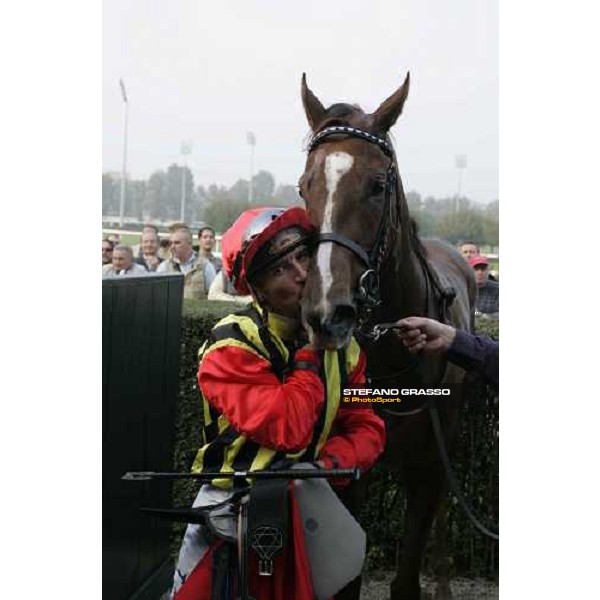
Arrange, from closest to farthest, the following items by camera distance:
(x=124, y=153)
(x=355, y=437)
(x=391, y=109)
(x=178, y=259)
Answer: (x=355, y=437) → (x=391, y=109) → (x=124, y=153) → (x=178, y=259)

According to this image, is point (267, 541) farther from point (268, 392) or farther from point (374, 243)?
point (374, 243)

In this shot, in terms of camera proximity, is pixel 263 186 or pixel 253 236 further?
pixel 263 186

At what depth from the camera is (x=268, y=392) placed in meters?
3.37

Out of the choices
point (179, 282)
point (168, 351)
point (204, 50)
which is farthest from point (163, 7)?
point (168, 351)

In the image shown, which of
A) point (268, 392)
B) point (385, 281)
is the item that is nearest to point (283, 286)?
point (268, 392)

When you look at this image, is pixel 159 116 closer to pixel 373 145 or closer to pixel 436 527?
pixel 373 145

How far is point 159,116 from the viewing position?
13.9 ft

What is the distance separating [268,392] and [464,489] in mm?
1432

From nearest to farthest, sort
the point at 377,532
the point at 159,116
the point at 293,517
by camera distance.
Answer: the point at 293,517, the point at 159,116, the point at 377,532

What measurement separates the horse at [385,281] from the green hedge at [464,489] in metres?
0.07

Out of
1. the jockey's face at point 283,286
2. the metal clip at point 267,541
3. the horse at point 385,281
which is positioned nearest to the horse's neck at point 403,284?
the horse at point 385,281

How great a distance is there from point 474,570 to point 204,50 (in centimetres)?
233

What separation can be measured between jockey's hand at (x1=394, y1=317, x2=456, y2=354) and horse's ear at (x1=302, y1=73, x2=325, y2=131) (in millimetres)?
830
